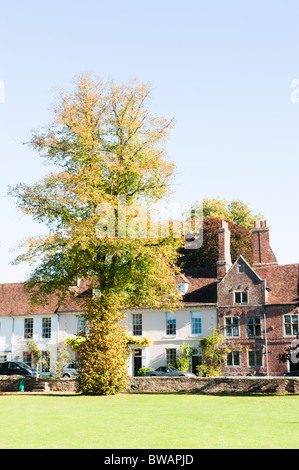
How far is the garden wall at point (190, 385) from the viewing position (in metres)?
27.4

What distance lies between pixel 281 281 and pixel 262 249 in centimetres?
384

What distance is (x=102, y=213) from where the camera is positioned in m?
30.6

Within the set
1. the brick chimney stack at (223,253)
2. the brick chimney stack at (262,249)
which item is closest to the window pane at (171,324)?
the brick chimney stack at (223,253)

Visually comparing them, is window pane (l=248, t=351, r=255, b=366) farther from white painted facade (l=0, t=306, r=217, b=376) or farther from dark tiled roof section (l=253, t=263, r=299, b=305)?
dark tiled roof section (l=253, t=263, r=299, b=305)

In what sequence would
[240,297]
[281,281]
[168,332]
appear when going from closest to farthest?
[240,297], [281,281], [168,332]

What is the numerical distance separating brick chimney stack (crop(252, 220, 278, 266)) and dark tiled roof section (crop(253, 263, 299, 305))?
0.66m

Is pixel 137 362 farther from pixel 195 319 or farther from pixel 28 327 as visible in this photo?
pixel 28 327

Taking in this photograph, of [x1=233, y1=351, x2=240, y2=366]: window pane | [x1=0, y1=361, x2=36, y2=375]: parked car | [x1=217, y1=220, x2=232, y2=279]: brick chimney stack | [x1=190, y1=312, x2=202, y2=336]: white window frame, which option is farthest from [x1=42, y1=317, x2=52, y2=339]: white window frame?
[x1=233, y1=351, x2=240, y2=366]: window pane

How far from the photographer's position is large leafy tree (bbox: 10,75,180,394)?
2911 cm

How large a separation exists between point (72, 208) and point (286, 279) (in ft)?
79.4

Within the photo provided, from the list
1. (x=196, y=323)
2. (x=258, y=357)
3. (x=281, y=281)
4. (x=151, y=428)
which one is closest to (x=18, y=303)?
(x=196, y=323)

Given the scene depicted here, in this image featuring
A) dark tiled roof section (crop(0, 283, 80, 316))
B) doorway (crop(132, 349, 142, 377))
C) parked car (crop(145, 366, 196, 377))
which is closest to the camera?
parked car (crop(145, 366, 196, 377))

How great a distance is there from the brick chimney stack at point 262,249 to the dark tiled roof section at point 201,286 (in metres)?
4.46
